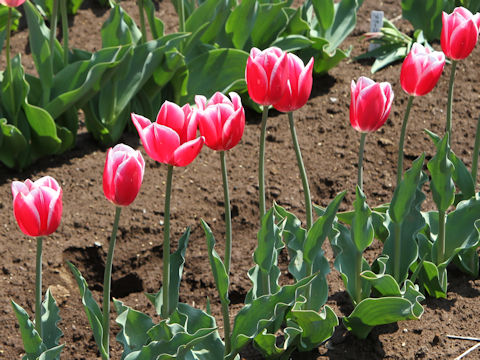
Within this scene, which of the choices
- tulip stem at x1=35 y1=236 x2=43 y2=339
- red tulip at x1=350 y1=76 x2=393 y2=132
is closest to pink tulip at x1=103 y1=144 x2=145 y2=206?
tulip stem at x1=35 y1=236 x2=43 y2=339

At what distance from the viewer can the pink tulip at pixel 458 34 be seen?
2262 mm

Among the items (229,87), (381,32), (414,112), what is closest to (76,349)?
(229,87)

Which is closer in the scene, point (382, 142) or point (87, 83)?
point (87, 83)

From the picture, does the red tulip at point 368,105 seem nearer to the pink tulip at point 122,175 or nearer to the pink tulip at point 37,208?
the pink tulip at point 122,175

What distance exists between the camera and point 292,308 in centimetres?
213

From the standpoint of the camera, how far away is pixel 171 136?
1698 mm

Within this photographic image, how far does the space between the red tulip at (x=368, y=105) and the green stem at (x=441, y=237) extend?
49 centimetres

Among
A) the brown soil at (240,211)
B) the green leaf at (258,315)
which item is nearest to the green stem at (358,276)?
the brown soil at (240,211)

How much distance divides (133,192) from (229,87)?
6.02ft

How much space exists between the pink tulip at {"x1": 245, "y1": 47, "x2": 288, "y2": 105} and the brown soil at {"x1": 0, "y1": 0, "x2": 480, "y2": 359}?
31.7 inches

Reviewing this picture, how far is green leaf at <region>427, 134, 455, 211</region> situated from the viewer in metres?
2.29

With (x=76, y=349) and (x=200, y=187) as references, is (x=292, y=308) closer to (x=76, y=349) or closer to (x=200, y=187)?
(x=76, y=349)

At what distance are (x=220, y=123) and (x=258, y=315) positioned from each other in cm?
53

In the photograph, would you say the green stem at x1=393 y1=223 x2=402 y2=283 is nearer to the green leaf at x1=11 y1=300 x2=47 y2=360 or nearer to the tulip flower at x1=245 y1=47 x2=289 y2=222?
the tulip flower at x1=245 y1=47 x2=289 y2=222
